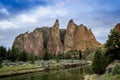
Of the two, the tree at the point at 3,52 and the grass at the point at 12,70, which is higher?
the tree at the point at 3,52

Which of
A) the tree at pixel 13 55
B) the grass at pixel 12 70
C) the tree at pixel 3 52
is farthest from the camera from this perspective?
the tree at pixel 13 55

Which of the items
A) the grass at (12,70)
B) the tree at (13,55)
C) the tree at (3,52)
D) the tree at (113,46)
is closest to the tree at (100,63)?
the tree at (113,46)

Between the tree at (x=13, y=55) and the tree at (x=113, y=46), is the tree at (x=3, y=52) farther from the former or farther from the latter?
the tree at (x=113, y=46)

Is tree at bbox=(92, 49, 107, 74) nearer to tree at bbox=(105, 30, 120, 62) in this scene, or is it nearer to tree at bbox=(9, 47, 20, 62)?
tree at bbox=(105, 30, 120, 62)

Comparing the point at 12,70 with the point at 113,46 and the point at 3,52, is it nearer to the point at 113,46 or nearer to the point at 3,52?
the point at 3,52

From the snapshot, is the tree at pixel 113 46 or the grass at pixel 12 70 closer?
the tree at pixel 113 46

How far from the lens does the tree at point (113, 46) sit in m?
56.2

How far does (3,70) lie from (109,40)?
51043mm

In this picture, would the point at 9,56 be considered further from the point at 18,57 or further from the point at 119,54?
the point at 119,54

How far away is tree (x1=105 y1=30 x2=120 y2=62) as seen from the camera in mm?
56219

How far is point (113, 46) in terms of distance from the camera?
5619 cm

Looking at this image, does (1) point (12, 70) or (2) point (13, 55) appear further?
(2) point (13, 55)

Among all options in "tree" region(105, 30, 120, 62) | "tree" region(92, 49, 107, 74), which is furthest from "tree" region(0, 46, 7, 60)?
"tree" region(105, 30, 120, 62)

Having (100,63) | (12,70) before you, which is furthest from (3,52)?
(100,63)
